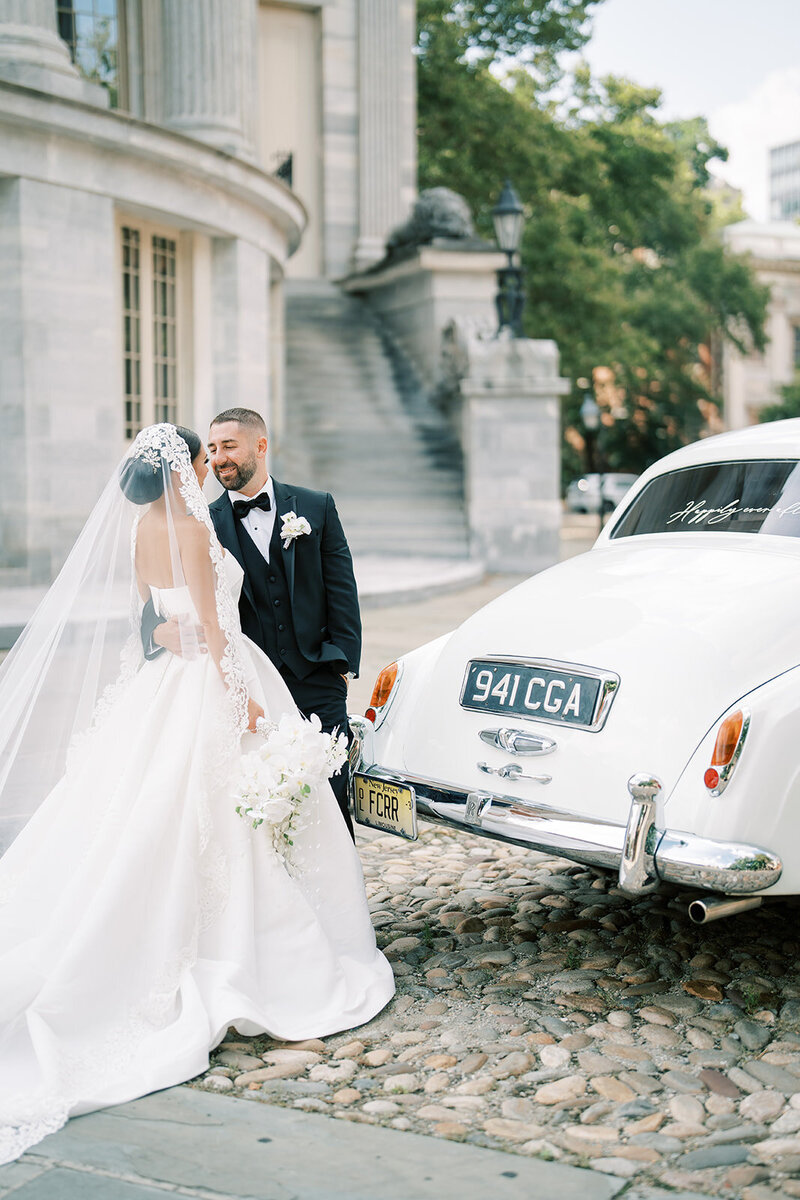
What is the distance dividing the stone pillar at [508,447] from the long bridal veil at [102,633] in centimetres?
1471

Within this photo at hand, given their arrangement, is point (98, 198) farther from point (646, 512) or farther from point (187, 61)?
point (646, 512)

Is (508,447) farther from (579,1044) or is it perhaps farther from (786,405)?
(786,405)

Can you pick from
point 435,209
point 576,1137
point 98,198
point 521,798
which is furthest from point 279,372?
point 576,1137

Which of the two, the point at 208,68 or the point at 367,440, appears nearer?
the point at 208,68

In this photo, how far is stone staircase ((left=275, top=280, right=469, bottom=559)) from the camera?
18953mm

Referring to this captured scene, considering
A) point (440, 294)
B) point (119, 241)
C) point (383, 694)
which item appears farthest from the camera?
point (440, 294)

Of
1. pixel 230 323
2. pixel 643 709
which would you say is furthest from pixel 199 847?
pixel 230 323

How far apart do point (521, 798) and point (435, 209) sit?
18749 mm

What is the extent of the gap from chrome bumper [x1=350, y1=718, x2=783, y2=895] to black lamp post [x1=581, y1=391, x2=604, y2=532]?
82.1 ft

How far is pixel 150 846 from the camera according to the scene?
4078 mm

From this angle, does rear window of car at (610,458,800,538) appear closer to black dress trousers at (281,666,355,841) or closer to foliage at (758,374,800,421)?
black dress trousers at (281,666,355,841)

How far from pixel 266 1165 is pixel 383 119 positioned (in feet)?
79.9

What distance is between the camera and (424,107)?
29188 mm

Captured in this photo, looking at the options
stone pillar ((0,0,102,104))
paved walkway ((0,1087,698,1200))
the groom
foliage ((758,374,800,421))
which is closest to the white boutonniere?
the groom
